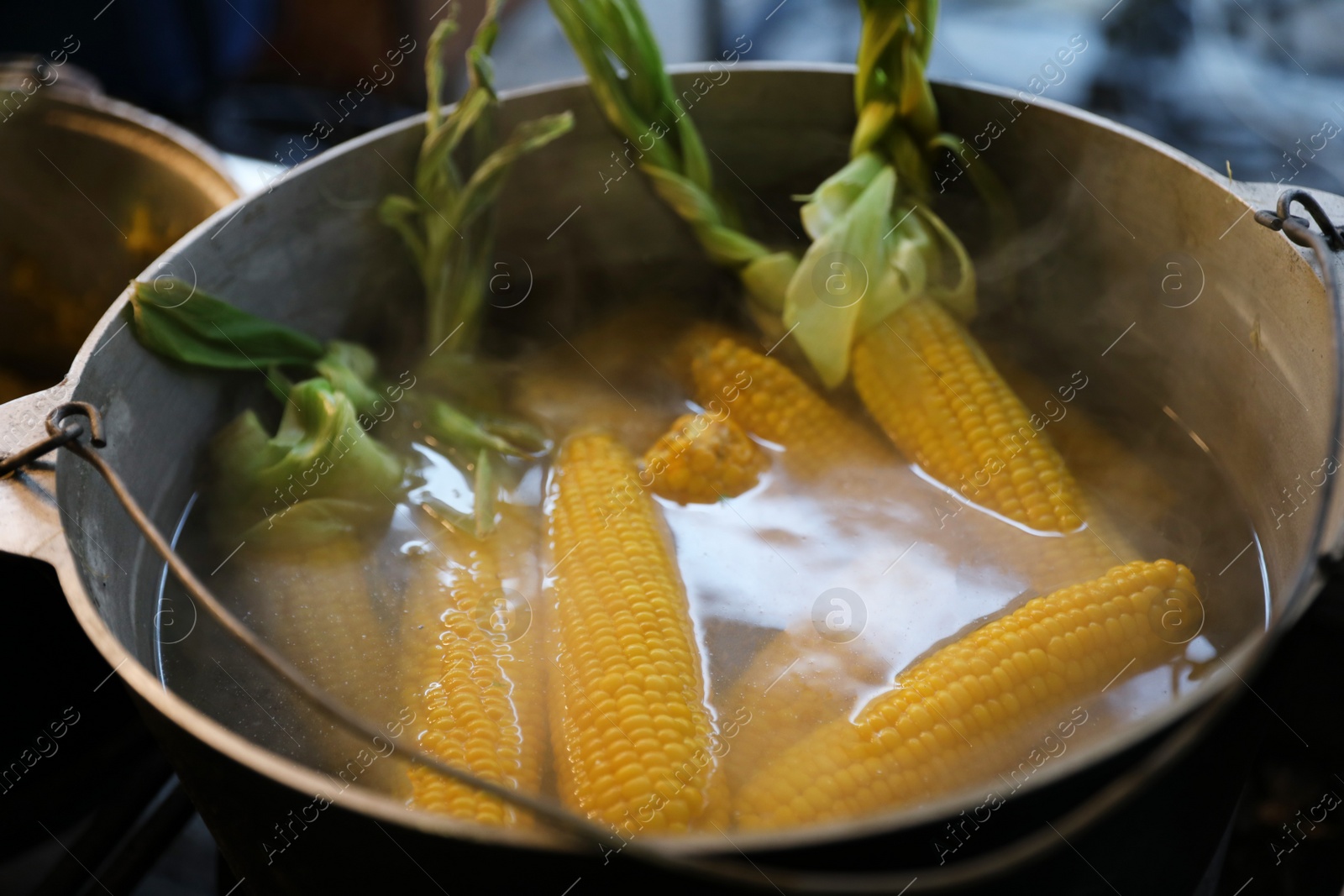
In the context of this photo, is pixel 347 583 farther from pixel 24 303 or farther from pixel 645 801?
pixel 24 303

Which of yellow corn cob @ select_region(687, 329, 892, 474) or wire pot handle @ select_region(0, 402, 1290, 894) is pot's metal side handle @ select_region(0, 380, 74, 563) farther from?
yellow corn cob @ select_region(687, 329, 892, 474)

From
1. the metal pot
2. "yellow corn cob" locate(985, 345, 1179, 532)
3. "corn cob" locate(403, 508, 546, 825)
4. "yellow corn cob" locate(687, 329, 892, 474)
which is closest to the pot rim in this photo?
the metal pot

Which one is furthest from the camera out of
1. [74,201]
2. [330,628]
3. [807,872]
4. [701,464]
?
[74,201]

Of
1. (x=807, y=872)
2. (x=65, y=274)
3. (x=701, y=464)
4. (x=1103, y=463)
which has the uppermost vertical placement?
(x=65, y=274)

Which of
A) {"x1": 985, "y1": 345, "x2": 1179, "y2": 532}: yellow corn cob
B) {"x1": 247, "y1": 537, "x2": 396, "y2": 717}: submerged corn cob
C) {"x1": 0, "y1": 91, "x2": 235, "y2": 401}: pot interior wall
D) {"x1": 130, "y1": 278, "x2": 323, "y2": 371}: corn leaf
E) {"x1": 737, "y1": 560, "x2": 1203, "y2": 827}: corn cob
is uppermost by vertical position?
{"x1": 0, "y1": 91, "x2": 235, "y2": 401}: pot interior wall

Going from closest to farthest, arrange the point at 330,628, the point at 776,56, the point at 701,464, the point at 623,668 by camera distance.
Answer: the point at 623,668 < the point at 330,628 < the point at 701,464 < the point at 776,56

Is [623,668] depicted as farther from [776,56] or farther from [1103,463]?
[776,56]

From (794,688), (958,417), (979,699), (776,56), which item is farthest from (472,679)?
(776,56)
